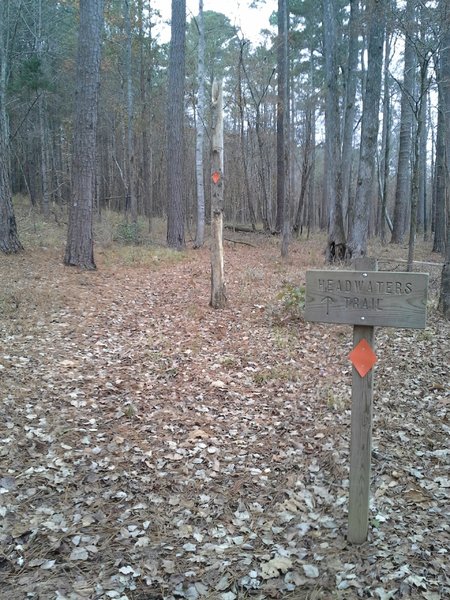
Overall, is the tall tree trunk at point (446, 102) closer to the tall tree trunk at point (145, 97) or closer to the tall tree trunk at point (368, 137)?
the tall tree trunk at point (368, 137)

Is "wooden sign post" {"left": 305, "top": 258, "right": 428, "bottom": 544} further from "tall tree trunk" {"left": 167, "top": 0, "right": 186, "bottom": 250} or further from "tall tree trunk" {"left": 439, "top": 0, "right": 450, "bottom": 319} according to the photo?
"tall tree trunk" {"left": 167, "top": 0, "right": 186, "bottom": 250}

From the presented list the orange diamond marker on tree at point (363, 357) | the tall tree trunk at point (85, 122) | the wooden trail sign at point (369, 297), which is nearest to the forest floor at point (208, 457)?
the orange diamond marker on tree at point (363, 357)

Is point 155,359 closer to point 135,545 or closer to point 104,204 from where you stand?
point 135,545

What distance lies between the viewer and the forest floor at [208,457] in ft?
9.71

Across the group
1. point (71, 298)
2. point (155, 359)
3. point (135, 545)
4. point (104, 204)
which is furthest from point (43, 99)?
point (135, 545)

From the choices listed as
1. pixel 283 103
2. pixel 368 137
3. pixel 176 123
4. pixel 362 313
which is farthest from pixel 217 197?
pixel 283 103

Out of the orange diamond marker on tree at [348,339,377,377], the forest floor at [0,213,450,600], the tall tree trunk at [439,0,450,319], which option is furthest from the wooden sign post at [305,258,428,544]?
the tall tree trunk at [439,0,450,319]

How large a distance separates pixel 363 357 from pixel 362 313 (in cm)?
32

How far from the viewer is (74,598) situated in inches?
106

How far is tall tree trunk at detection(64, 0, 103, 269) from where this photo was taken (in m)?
10.5

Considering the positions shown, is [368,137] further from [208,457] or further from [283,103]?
[208,457]

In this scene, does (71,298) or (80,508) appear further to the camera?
(71,298)

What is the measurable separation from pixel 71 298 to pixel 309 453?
585cm

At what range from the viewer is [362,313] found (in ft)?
9.74
